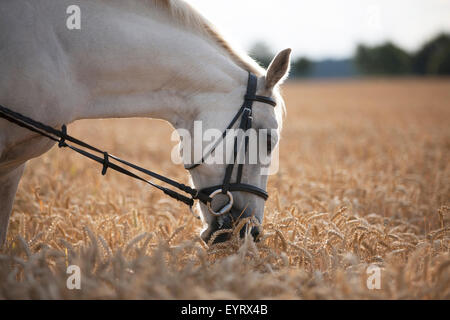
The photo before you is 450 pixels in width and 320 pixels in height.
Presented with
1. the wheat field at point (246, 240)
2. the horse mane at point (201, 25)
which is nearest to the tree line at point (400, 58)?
the wheat field at point (246, 240)

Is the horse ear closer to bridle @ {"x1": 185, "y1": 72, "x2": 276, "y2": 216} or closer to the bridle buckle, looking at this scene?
bridle @ {"x1": 185, "y1": 72, "x2": 276, "y2": 216}

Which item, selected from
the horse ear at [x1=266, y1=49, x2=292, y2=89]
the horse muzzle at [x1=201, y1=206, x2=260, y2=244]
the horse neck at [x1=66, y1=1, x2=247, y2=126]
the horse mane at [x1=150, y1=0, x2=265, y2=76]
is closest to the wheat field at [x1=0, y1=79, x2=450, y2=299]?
the horse muzzle at [x1=201, y1=206, x2=260, y2=244]

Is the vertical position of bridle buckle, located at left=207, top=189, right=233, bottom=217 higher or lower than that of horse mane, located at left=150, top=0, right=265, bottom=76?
lower

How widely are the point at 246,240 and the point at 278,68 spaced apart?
52.5 inches

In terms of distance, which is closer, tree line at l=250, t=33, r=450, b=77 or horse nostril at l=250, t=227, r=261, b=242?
horse nostril at l=250, t=227, r=261, b=242

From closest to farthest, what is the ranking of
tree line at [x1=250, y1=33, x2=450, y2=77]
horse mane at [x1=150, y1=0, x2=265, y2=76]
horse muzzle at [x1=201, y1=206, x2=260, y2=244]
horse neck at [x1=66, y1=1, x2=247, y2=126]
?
horse neck at [x1=66, y1=1, x2=247, y2=126]
horse muzzle at [x1=201, y1=206, x2=260, y2=244]
horse mane at [x1=150, y1=0, x2=265, y2=76]
tree line at [x1=250, y1=33, x2=450, y2=77]

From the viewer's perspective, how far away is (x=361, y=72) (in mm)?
101250

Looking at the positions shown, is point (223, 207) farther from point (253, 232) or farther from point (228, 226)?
point (253, 232)

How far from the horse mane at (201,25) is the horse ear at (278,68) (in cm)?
20

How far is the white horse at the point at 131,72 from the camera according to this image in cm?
248

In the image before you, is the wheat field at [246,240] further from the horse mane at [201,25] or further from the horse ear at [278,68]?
the horse mane at [201,25]

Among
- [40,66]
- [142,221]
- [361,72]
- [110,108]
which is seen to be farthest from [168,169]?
[361,72]

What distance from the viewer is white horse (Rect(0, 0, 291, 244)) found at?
2.48m

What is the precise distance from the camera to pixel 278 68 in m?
2.85
